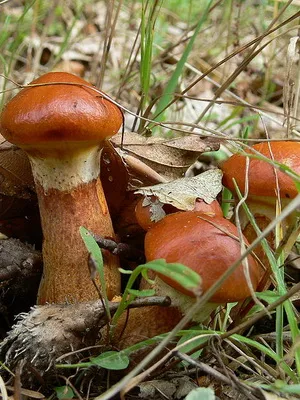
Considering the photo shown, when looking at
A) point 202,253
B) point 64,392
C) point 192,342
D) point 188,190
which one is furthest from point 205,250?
point 64,392

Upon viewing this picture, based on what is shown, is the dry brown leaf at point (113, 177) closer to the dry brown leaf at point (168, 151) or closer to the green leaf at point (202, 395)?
the dry brown leaf at point (168, 151)

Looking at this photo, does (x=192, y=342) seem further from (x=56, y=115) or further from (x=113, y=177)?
(x=113, y=177)

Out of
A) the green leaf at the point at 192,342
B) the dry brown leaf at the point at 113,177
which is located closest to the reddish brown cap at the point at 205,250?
the green leaf at the point at 192,342

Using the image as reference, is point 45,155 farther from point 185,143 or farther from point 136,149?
point 185,143

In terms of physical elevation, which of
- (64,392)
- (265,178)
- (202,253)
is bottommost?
(64,392)

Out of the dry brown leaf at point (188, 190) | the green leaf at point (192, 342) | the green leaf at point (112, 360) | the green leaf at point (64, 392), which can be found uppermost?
the dry brown leaf at point (188, 190)
